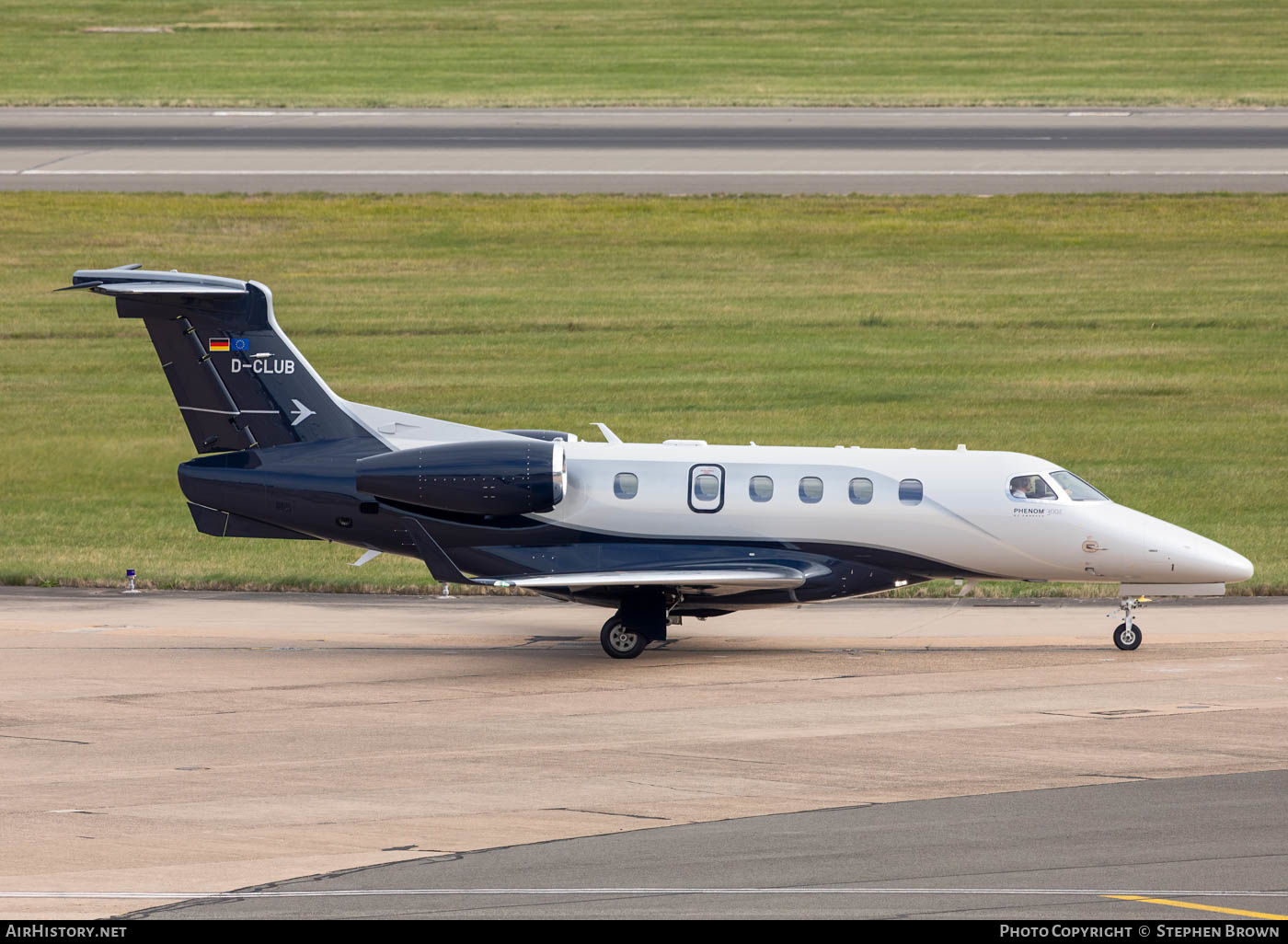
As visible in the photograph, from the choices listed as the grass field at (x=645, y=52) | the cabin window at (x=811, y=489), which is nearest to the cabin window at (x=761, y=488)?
the cabin window at (x=811, y=489)

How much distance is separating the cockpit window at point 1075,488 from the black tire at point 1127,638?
1.85 m

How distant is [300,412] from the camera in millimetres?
25094

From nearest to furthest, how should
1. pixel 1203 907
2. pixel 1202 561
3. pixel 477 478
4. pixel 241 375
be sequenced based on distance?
pixel 1203 907 < pixel 477 478 < pixel 1202 561 < pixel 241 375

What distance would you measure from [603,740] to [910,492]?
22.8ft

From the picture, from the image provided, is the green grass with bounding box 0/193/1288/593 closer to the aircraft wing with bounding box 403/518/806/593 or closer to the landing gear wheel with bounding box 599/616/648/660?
the aircraft wing with bounding box 403/518/806/593

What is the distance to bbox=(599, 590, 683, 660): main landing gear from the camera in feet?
79.6

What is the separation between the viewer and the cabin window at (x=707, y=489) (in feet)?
79.8

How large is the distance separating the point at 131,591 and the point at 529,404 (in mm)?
13163

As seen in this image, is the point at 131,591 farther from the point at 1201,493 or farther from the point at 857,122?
the point at 857,122

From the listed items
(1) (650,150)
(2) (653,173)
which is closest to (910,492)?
(2) (653,173)

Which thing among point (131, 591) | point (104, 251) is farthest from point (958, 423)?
point (104, 251)

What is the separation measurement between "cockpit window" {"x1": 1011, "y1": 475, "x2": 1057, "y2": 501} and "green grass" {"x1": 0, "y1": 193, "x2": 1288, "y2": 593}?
224 inches

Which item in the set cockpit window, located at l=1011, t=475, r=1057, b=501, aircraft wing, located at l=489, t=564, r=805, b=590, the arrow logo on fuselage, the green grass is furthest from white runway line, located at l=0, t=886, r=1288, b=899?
the green grass

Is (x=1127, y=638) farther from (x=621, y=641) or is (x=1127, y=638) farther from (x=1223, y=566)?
(x=621, y=641)
